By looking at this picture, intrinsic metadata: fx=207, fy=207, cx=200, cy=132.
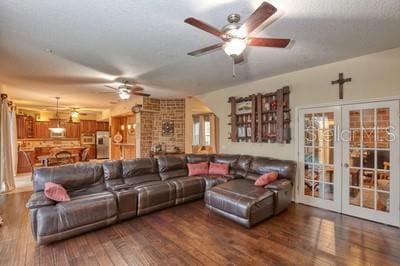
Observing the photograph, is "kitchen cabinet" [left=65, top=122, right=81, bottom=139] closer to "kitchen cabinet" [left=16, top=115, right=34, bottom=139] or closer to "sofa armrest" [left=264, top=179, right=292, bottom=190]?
"kitchen cabinet" [left=16, top=115, right=34, bottom=139]

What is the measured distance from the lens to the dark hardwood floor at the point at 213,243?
94.1 inches

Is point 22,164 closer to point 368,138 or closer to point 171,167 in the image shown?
point 171,167

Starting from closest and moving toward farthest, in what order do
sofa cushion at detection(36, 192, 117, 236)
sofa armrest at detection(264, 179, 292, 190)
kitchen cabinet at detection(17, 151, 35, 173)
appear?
sofa cushion at detection(36, 192, 117, 236)
sofa armrest at detection(264, 179, 292, 190)
kitchen cabinet at detection(17, 151, 35, 173)

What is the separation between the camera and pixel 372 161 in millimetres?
3527

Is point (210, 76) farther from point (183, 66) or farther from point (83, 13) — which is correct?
point (83, 13)

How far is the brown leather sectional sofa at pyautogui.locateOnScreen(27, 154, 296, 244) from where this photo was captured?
9.14ft

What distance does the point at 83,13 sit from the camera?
2.23 m

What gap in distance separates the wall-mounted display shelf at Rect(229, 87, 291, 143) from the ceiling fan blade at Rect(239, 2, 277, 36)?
2.89 meters

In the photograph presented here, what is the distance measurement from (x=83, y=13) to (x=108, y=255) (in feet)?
9.09

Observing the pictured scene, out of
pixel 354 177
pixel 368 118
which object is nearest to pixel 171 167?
pixel 354 177

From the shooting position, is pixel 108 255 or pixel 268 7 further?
pixel 108 255

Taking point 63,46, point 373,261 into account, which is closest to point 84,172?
point 63,46

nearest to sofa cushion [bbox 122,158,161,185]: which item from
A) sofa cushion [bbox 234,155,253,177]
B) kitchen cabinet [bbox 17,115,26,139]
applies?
sofa cushion [bbox 234,155,253,177]

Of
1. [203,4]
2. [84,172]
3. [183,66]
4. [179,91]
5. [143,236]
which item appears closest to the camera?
[203,4]
